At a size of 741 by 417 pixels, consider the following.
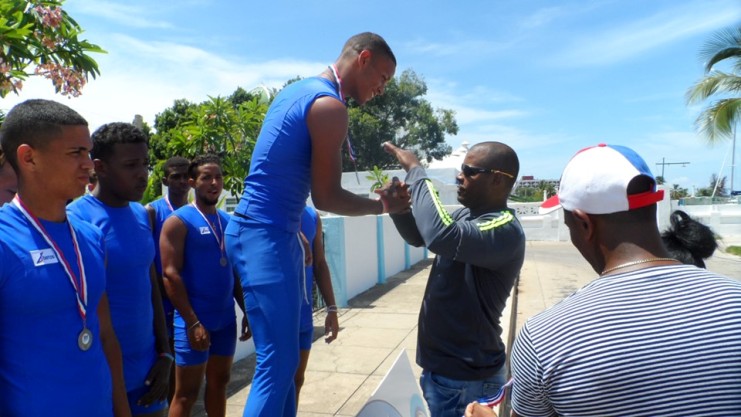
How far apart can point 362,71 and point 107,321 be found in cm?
138

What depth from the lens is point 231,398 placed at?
15.6ft

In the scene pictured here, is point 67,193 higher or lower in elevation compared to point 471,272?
higher

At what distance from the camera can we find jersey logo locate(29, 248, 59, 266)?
5.80ft

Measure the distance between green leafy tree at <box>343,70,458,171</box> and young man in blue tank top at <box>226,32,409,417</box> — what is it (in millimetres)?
29988

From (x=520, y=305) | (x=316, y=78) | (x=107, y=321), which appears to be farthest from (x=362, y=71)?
(x=520, y=305)

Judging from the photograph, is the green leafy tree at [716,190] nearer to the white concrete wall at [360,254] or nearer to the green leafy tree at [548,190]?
the green leafy tree at [548,190]

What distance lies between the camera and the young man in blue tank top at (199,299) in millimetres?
3328

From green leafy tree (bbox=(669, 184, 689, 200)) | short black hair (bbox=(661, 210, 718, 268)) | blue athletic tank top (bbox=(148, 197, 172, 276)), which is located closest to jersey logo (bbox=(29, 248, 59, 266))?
blue athletic tank top (bbox=(148, 197, 172, 276))

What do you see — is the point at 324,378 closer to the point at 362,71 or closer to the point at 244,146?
the point at 244,146

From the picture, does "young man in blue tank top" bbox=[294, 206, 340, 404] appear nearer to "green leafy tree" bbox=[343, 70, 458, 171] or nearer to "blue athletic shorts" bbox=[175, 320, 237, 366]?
"blue athletic shorts" bbox=[175, 320, 237, 366]

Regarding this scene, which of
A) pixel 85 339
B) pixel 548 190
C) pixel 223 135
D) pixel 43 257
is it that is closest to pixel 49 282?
pixel 43 257

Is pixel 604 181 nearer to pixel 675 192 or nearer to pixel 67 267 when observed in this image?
pixel 67 267

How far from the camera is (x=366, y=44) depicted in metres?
2.43

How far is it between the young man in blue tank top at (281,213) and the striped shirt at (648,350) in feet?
3.75
